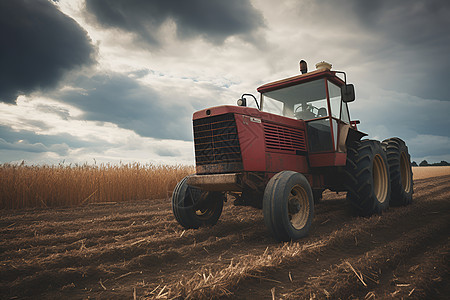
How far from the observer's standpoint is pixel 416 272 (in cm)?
272

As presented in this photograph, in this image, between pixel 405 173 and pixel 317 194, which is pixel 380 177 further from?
pixel 405 173

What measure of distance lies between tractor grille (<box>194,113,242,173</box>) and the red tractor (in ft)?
0.05

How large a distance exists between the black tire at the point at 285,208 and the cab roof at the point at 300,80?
2205mm

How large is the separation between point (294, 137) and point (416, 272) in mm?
2679

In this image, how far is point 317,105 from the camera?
529 cm

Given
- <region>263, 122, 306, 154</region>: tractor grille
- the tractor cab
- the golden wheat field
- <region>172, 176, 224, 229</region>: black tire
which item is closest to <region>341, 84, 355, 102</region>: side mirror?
the tractor cab

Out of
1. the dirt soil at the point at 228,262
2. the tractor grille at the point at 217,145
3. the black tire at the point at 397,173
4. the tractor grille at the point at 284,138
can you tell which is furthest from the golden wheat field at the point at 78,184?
the black tire at the point at 397,173

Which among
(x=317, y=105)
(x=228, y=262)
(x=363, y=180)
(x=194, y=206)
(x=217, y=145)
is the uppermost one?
(x=317, y=105)

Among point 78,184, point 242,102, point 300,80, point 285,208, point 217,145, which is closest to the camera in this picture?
point 285,208

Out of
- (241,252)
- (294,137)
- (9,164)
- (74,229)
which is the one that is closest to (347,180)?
(294,137)

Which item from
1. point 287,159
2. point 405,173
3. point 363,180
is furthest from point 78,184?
point 405,173

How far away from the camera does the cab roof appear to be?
5084 mm

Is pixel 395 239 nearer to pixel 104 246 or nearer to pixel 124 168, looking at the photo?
pixel 104 246

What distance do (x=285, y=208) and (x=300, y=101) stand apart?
8.75 ft
